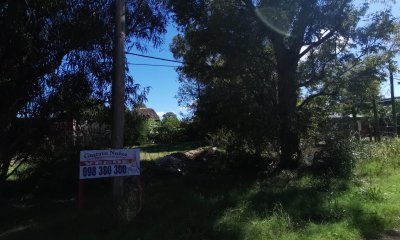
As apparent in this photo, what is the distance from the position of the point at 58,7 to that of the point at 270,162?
Answer: 9.99m

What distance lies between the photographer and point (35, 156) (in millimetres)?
12016

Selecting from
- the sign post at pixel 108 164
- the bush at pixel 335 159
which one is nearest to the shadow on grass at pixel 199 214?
the sign post at pixel 108 164

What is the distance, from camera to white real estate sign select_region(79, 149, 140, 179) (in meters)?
8.58

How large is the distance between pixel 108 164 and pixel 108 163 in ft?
0.06

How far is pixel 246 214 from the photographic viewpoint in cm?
830

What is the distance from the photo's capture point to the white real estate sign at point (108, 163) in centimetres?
858

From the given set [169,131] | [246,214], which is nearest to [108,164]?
[246,214]

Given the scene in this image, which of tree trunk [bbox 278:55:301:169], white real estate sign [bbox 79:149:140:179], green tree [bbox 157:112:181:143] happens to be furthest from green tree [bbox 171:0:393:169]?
green tree [bbox 157:112:181:143]

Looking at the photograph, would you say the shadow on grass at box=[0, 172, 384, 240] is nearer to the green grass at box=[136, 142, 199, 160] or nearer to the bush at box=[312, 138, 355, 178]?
the bush at box=[312, 138, 355, 178]

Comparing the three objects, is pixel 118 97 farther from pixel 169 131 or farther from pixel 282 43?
pixel 169 131

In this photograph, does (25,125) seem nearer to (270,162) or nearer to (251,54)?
(251,54)

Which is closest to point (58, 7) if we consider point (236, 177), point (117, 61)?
point (117, 61)

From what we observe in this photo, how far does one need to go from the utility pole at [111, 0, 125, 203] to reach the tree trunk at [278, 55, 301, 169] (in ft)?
22.2

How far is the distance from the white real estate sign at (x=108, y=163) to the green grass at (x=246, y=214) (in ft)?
2.53
